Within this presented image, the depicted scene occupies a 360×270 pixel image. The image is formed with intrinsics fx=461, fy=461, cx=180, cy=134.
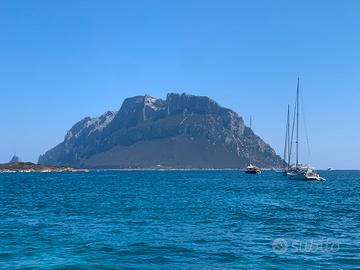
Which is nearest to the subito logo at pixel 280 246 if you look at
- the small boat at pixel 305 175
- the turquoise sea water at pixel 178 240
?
the turquoise sea water at pixel 178 240

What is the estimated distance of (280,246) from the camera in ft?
106

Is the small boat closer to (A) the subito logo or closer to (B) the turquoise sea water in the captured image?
(B) the turquoise sea water

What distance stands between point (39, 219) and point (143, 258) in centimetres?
2322

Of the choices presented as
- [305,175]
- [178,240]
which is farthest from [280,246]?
[305,175]

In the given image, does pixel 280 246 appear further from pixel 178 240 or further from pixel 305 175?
pixel 305 175

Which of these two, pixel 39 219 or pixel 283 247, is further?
pixel 39 219

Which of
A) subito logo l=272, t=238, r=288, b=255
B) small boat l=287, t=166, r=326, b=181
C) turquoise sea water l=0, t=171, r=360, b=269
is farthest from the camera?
small boat l=287, t=166, r=326, b=181

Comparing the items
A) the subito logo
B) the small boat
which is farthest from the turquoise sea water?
the small boat

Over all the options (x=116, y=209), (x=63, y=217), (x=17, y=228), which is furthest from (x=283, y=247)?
(x=116, y=209)

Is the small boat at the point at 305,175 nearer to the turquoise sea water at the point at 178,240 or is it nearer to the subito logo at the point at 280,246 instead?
the turquoise sea water at the point at 178,240

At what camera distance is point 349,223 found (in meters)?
45.9

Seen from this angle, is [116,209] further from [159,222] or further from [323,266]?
[323,266]

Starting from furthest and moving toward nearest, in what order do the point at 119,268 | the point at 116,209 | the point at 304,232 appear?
the point at 116,209 < the point at 304,232 < the point at 119,268

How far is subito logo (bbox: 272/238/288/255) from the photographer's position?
100.0 ft
